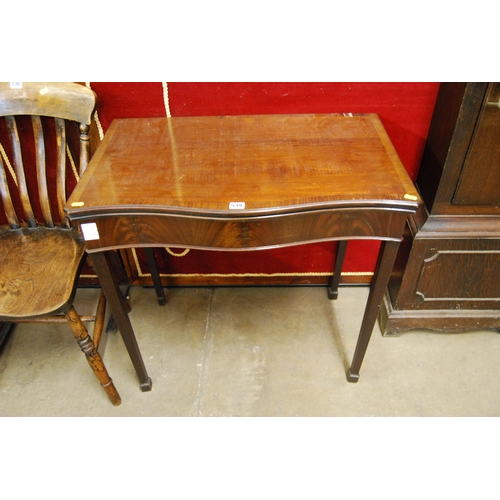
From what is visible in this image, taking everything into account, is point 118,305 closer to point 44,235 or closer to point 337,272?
point 44,235

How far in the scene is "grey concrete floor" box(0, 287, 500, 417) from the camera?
1.60 meters

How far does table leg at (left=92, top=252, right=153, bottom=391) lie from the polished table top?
0.19 metres

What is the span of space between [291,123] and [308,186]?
0.36m

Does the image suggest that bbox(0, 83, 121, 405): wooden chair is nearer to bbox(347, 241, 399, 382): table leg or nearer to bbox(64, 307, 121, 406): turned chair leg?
bbox(64, 307, 121, 406): turned chair leg

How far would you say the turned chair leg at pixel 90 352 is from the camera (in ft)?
4.48

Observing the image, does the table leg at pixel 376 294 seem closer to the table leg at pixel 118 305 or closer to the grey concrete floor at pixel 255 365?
the grey concrete floor at pixel 255 365

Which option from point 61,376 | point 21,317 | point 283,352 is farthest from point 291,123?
point 61,376

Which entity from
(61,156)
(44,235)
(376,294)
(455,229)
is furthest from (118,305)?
(455,229)

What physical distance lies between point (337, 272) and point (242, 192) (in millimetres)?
919

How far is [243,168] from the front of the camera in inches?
47.8

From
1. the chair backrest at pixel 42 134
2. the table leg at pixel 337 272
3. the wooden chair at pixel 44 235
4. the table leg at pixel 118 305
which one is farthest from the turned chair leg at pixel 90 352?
the table leg at pixel 337 272

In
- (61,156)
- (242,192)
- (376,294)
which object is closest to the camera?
(242,192)

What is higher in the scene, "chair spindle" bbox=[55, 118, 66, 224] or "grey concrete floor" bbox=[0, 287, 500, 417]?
"chair spindle" bbox=[55, 118, 66, 224]

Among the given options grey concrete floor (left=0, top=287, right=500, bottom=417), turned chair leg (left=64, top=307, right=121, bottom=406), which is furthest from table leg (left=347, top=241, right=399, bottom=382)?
turned chair leg (left=64, top=307, right=121, bottom=406)
